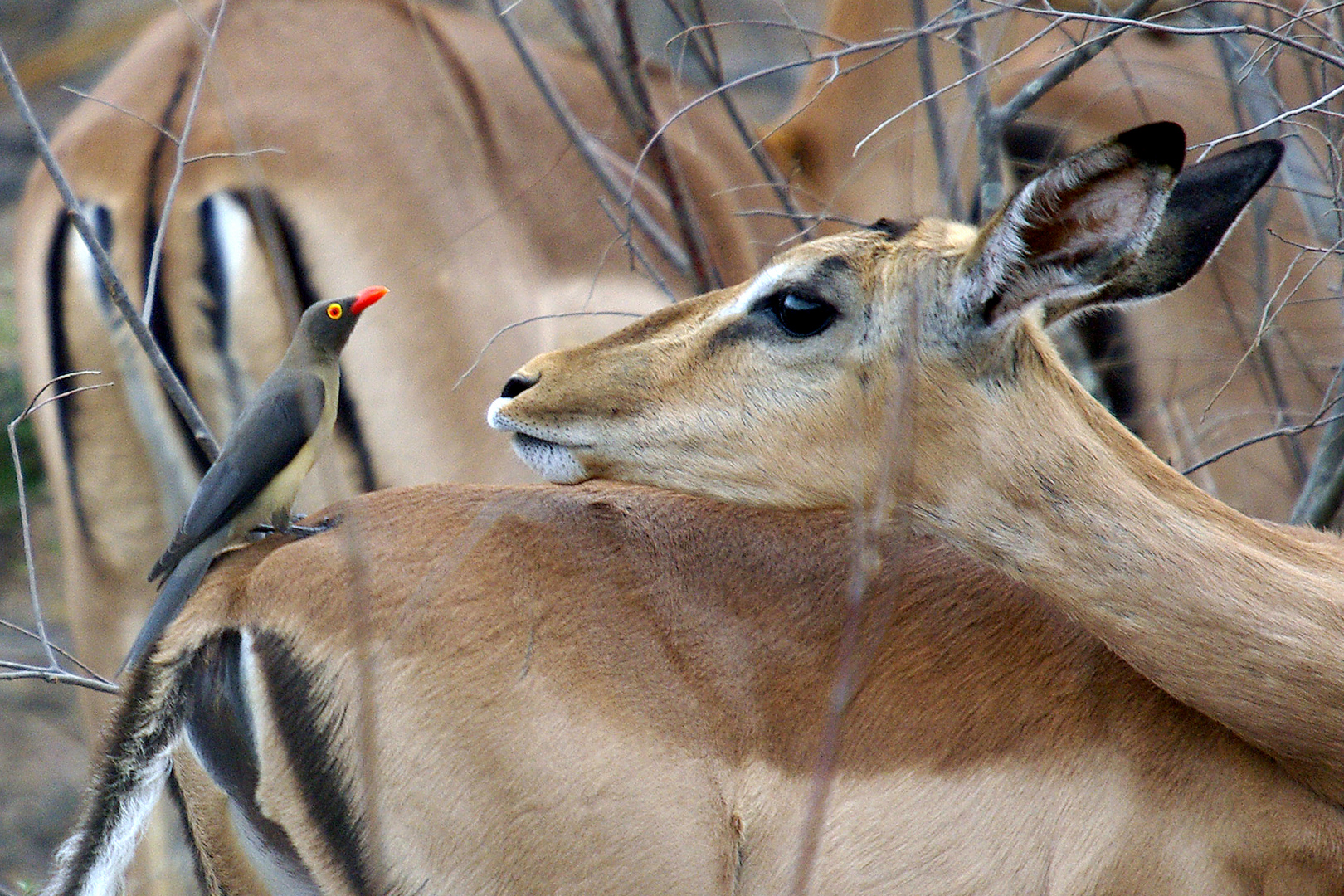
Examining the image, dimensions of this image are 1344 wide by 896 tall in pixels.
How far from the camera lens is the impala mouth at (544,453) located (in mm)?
2613

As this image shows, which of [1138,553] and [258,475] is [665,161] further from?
[1138,553]

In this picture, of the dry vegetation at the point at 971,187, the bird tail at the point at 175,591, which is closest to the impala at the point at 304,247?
the dry vegetation at the point at 971,187

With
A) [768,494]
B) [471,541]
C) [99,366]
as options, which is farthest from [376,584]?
[99,366]

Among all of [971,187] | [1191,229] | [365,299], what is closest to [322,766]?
[365,299]

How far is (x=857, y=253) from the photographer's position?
2.60m

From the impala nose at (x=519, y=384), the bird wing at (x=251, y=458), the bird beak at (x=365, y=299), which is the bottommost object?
the impala nose at (x=519, y=384)

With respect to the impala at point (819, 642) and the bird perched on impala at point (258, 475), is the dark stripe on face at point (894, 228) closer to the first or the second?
the impala at point (819, 642)

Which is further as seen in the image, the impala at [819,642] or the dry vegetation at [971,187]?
the dry vegetation at [971,187]

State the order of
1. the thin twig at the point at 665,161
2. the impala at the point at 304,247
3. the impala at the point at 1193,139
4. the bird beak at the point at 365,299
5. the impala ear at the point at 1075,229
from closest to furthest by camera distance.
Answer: the impala ear at the point at 1075,229, the bird beak at the point at 365,299, the thin twig at the point at 665,161, the impala at the point at 304,247, the impala at the point at 1193,139

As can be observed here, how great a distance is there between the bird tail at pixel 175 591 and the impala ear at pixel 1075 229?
4.77 ft

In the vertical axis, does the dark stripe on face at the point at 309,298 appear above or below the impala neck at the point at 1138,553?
above

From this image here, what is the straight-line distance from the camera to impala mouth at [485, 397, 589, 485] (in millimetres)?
2613

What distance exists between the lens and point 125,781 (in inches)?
93.2

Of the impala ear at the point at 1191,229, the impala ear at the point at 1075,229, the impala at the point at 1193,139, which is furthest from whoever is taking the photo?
the impala at the point at 1193,139
